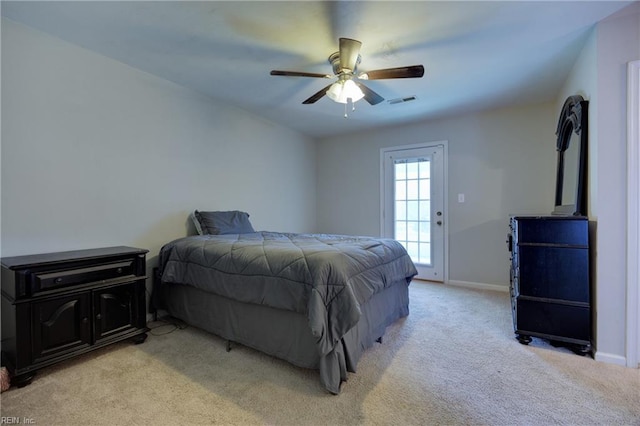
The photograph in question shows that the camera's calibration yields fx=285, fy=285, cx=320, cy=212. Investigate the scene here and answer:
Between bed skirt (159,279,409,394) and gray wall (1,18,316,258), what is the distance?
0.73 meters

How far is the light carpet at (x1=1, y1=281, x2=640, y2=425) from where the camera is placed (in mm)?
1468

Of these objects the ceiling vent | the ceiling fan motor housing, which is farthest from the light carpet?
the ceiling vent

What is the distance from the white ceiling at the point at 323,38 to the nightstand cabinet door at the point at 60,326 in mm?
1934

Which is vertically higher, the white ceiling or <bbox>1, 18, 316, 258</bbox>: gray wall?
the white ceiling

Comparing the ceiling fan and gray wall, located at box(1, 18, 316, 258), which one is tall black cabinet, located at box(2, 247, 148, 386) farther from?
the ceiling fan

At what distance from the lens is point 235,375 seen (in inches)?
72.6

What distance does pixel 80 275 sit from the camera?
1973 millimetres

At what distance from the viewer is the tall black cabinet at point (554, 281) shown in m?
2.06

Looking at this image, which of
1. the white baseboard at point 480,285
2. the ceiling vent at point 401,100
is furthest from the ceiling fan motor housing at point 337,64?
the white baseboard at point 480,285

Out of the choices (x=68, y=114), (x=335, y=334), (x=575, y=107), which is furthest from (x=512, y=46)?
(x=68, y=114)

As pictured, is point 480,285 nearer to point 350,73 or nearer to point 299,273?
point 299,273

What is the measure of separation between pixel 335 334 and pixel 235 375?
76 cm

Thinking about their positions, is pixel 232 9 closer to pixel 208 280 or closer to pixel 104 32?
pixel 104 32

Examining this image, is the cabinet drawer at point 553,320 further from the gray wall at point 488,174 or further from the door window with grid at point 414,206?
the door window with grid at point 414,206
